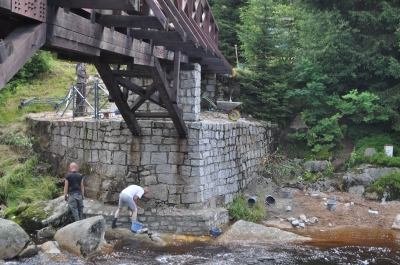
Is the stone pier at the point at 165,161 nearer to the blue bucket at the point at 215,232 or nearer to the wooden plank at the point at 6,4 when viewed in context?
the blue bucket at the point at 215,232

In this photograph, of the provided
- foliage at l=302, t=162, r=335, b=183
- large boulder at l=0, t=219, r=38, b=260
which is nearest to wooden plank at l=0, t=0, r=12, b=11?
large boulder at l=0, t=219, r=38, b=260

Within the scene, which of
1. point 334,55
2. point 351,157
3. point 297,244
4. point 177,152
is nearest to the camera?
point 297,244

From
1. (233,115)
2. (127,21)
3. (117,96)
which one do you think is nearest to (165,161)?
(117,96)

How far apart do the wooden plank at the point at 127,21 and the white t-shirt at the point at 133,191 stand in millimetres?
4449

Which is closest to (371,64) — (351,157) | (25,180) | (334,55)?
(334,55)

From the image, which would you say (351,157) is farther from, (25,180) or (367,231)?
(25,180)

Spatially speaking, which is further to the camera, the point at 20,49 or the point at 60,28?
the point at 60,28

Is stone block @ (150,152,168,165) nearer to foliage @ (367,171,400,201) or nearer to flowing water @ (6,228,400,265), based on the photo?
flowing water @ (6,228,400,265)

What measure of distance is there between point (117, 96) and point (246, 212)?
4.38m

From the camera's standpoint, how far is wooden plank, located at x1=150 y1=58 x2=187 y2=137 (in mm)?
8000

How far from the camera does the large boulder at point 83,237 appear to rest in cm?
818

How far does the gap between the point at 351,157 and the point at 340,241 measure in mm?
4996

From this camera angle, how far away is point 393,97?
1409 cm

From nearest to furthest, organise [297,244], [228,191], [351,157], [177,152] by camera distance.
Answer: [297,244]
[177,152]
[228,191]
[351,157]
